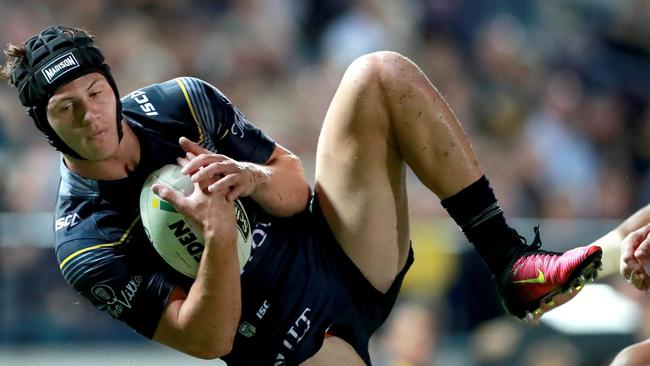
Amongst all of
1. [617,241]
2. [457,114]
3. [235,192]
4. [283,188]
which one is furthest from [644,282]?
[457,114]

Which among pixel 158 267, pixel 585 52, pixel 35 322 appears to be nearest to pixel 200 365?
pixel 35 322

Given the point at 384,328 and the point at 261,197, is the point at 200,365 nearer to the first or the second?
the point at 384,328

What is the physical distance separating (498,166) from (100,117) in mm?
4277

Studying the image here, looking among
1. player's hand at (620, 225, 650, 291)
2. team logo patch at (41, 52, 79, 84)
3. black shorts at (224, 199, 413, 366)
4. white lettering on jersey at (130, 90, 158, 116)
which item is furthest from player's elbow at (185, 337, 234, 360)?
player's hand at (620, 225, 650, 291)

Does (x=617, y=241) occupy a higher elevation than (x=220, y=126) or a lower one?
lower

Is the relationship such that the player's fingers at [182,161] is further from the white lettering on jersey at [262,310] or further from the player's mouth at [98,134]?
→ the white lettering on jersey at [262,310]

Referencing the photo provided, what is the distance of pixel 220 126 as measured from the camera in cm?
362

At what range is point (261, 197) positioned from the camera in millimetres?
3578

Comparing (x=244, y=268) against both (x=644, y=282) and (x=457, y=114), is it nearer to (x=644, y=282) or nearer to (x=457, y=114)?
(x=644, y=282)

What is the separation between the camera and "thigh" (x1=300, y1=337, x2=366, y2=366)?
363cm

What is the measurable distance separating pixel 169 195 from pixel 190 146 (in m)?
0.21

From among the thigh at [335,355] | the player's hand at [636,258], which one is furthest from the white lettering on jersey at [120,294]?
the player's hand at [636,258]

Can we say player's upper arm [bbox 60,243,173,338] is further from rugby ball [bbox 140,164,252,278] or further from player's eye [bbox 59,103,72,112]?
player's eye [bbox 59,103,72,112]

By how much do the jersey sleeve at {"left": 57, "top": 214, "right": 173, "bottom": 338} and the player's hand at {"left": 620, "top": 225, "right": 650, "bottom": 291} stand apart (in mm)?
1358
